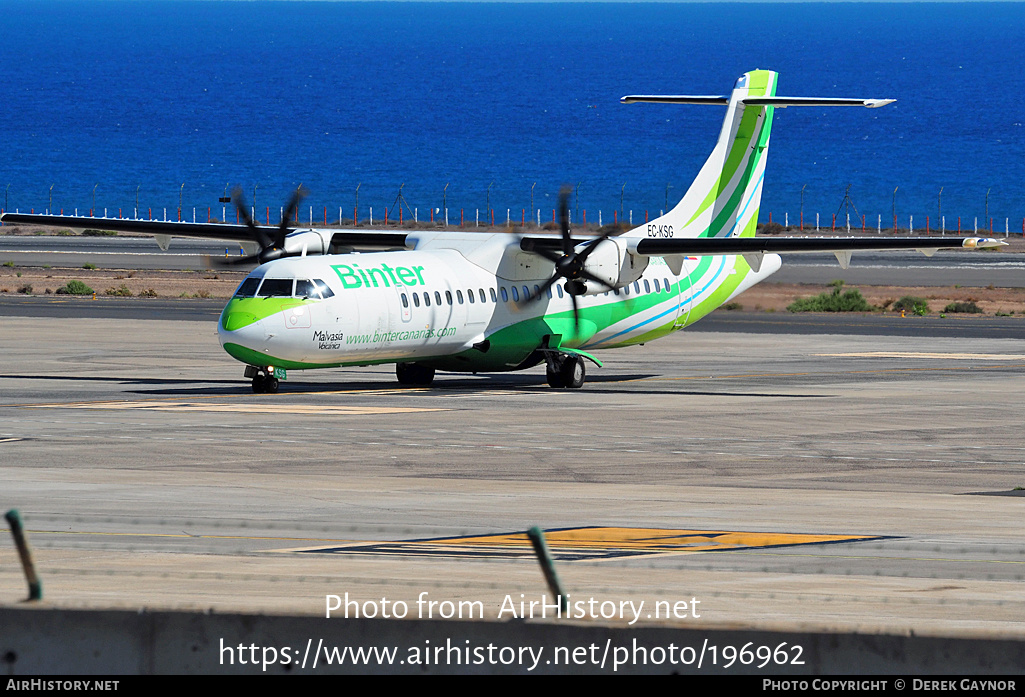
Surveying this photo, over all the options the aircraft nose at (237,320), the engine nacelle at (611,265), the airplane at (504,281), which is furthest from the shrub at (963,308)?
the aircraft nose at (237,320)

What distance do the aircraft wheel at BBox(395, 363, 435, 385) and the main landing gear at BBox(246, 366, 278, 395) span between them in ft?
14.9

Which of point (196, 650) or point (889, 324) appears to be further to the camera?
point (889, 324)

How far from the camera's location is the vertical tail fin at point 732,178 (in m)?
43.3

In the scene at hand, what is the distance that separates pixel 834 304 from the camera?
7119 cm

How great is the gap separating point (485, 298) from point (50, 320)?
87.5 feet

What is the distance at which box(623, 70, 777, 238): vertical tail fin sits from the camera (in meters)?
43.3

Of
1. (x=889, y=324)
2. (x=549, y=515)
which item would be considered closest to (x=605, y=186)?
(x=889, y=324)

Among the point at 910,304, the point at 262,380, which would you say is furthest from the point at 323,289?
the point at 910,304

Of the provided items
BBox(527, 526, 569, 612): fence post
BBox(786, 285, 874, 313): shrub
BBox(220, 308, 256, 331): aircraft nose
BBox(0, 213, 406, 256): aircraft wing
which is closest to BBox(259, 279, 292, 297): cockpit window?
BBox(220, 308, 256, 331): aircraft nose

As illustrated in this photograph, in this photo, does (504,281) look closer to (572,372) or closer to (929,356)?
(572,372)

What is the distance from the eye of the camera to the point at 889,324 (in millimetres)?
63031

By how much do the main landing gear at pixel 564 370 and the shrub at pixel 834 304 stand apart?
1313 inches

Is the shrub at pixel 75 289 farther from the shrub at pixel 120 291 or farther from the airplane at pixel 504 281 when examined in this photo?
the airplane at pixel 504 281
